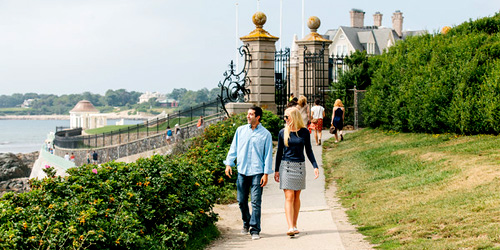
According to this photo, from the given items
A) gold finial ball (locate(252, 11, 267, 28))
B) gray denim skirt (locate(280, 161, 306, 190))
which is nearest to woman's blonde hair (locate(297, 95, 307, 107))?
gold finial ball (locate(252, 11, 267, 28))

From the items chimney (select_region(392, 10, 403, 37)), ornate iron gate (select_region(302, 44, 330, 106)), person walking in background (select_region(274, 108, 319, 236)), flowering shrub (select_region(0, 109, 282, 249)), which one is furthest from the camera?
chimney (select_region(392, 10, 403, 37))

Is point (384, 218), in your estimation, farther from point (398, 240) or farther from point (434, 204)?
point (398, 240)

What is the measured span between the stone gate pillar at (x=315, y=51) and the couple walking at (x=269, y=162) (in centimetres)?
1741

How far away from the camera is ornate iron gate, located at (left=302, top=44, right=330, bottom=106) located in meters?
25.8

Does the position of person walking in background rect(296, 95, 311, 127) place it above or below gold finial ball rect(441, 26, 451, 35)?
below

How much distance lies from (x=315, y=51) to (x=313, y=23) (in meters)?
1.18

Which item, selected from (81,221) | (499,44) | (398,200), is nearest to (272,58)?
(499,44)

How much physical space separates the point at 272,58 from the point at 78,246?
17.9m

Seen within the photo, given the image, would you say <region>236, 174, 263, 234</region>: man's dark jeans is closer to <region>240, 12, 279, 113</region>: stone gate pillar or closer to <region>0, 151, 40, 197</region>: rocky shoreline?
<region>240, 12, 279, 113</region>: stone gate pillar

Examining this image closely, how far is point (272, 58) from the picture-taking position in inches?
935

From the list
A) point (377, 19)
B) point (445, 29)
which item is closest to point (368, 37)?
point (377, 19)

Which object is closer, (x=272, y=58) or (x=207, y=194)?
(x=207, y=194)

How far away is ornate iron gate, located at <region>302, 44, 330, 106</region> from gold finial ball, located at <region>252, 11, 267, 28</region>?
3.06m

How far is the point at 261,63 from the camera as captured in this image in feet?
77.0
